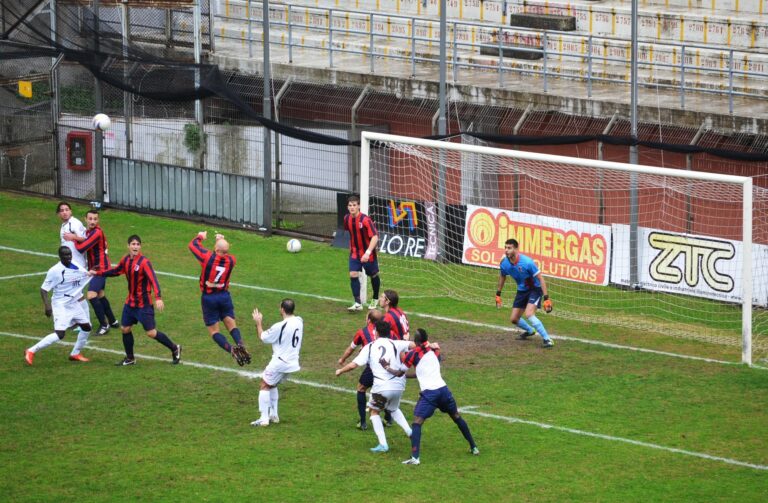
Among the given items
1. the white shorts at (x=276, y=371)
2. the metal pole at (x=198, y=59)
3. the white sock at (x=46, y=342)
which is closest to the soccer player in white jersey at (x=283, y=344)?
the white shorts at (x=276, y=371)

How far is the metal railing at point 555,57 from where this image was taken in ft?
90.1

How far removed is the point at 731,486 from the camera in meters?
13.1

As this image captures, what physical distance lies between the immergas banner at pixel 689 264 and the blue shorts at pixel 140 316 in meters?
8.15

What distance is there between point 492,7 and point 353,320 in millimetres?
21160

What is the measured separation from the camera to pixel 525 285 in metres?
19.0

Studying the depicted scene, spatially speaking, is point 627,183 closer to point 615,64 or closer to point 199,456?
point 615,64

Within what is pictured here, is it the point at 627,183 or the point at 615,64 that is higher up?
the point at 615,64

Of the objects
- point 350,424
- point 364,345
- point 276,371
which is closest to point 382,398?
point 364,345

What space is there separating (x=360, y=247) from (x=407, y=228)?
13.0ft

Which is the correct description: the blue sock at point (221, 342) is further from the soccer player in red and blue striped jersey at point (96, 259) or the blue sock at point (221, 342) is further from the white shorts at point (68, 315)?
the soccer player in red and blue striped jersey at point (96, 259)

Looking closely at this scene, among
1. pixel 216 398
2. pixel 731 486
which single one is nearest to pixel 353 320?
pixel 216 398

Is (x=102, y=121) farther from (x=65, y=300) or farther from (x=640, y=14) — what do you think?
(x=640, y=14)

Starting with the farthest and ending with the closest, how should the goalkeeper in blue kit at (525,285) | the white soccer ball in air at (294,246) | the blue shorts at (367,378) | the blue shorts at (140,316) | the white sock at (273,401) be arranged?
the white soccer ball in air at (294,246) < the goalkeeper in blue kit at (525,285) < the blue shorts at (140,316) < the white sock at (273,401) < the blue shorts at (367,378)

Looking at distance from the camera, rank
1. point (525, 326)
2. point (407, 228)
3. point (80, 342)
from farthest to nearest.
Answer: point (407, 228), point (525, 326), point (80, 342)
